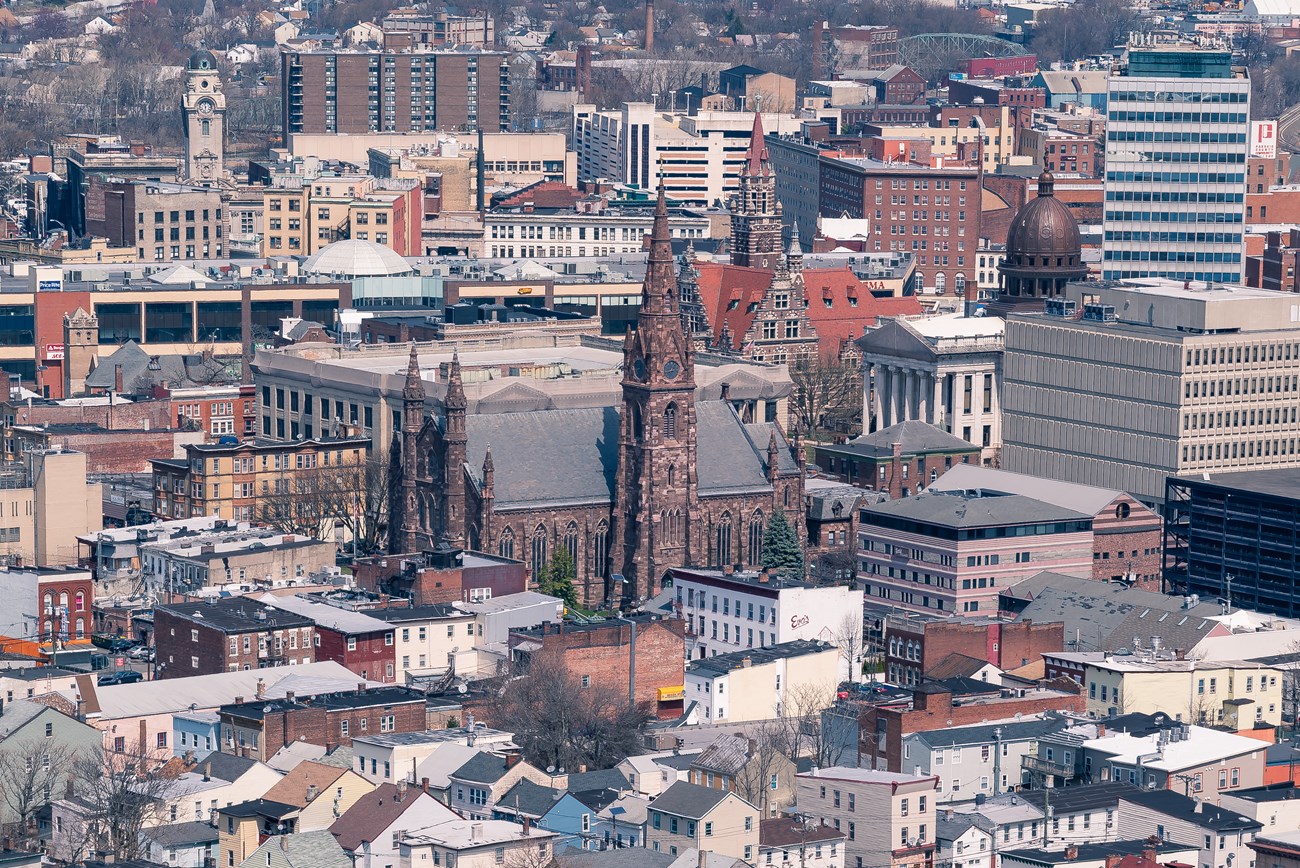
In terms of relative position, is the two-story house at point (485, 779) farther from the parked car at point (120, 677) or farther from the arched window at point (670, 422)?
the arched window at point (670, 422)

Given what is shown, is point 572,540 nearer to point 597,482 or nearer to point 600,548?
point 600,548

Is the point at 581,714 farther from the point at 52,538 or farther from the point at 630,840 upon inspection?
the point at 52,538

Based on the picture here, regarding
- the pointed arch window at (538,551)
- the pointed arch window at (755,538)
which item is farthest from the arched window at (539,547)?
the pointed arch window at (755,538)

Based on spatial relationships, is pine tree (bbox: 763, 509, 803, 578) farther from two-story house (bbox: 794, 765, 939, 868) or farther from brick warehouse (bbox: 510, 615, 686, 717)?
two-story house (bbox: 794, 765, 939, 868)

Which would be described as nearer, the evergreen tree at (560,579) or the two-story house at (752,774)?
the two-story house at (752,774)


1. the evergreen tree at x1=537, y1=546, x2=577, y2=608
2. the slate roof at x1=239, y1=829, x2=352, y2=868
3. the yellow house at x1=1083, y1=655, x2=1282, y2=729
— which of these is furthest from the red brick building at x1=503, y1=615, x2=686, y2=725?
the slate roof at x1=239, y1=829, x2=352, y2=868

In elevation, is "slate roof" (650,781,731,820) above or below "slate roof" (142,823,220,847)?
above
